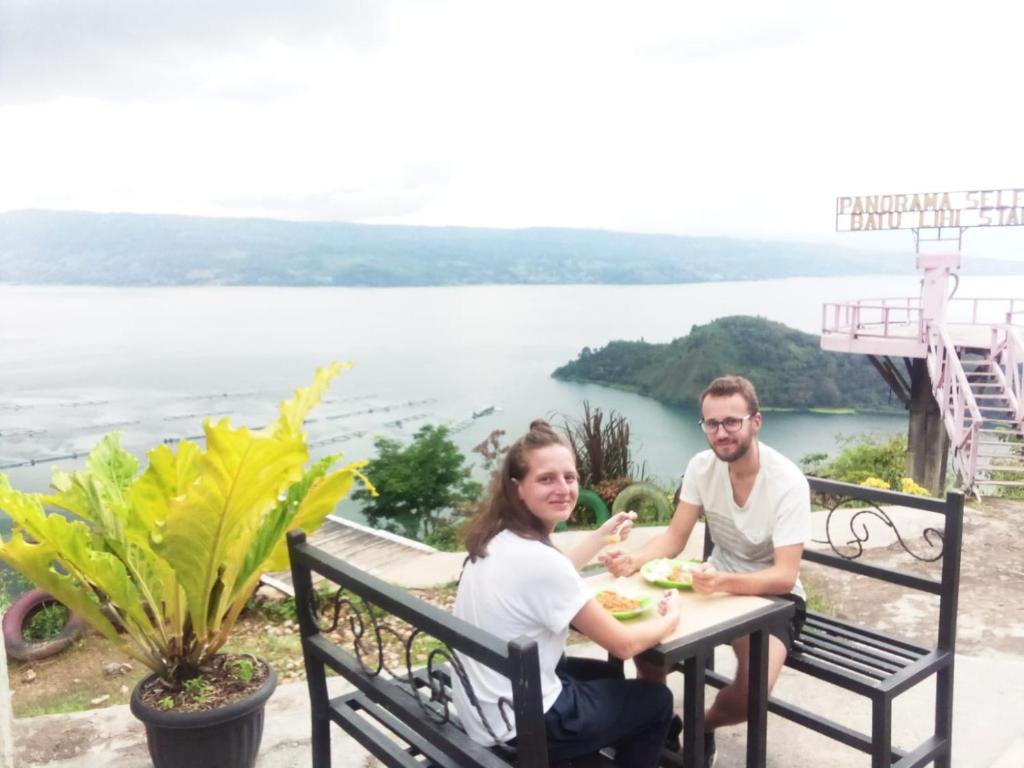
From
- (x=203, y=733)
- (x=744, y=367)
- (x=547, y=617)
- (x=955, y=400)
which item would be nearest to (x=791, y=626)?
(x=547, y=617)

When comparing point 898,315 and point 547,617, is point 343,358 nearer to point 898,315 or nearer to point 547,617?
point 898,315

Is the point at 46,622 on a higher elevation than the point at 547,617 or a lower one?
lower

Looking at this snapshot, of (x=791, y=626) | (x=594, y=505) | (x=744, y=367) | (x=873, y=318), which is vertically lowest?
(x=594, y=505)

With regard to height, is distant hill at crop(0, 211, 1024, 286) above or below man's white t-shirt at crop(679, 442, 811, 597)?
above

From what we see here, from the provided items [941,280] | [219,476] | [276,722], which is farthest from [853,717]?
[941,280]

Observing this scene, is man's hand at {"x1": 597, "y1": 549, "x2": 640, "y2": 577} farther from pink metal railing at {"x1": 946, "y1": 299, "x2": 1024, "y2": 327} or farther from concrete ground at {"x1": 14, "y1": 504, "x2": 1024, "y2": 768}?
pink metal railing at {"x1": 946, "y1": 299, "x2": 1024, "y2": 327}

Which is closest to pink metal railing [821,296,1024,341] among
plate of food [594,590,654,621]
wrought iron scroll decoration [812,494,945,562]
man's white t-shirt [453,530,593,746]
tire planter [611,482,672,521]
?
wrought iron scroll decoration [812,494,945,562]

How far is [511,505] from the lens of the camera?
180 centimetres

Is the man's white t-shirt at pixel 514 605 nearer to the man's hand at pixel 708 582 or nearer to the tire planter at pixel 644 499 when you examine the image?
the man's hand at pixel 708 582

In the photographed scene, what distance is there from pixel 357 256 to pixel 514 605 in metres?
14.7

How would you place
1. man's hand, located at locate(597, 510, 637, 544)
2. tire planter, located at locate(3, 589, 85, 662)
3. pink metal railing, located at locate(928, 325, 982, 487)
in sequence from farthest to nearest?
pink metal railing, located at locate(928, 325, 982, 487)
tire planter, located at locate(3, 589, 85, 662)
man's hand, located at locate(597, 510, 637, 544)

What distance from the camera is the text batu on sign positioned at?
13.3 m

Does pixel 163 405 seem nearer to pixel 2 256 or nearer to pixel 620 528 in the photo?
pixel 2 256

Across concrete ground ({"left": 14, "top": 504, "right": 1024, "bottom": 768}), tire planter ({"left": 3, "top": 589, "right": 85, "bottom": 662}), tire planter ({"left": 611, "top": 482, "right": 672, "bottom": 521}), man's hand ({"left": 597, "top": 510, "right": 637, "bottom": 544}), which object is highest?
man's hand ({"left": 597, "top": 510, "right": 637, "bottom": 544})
